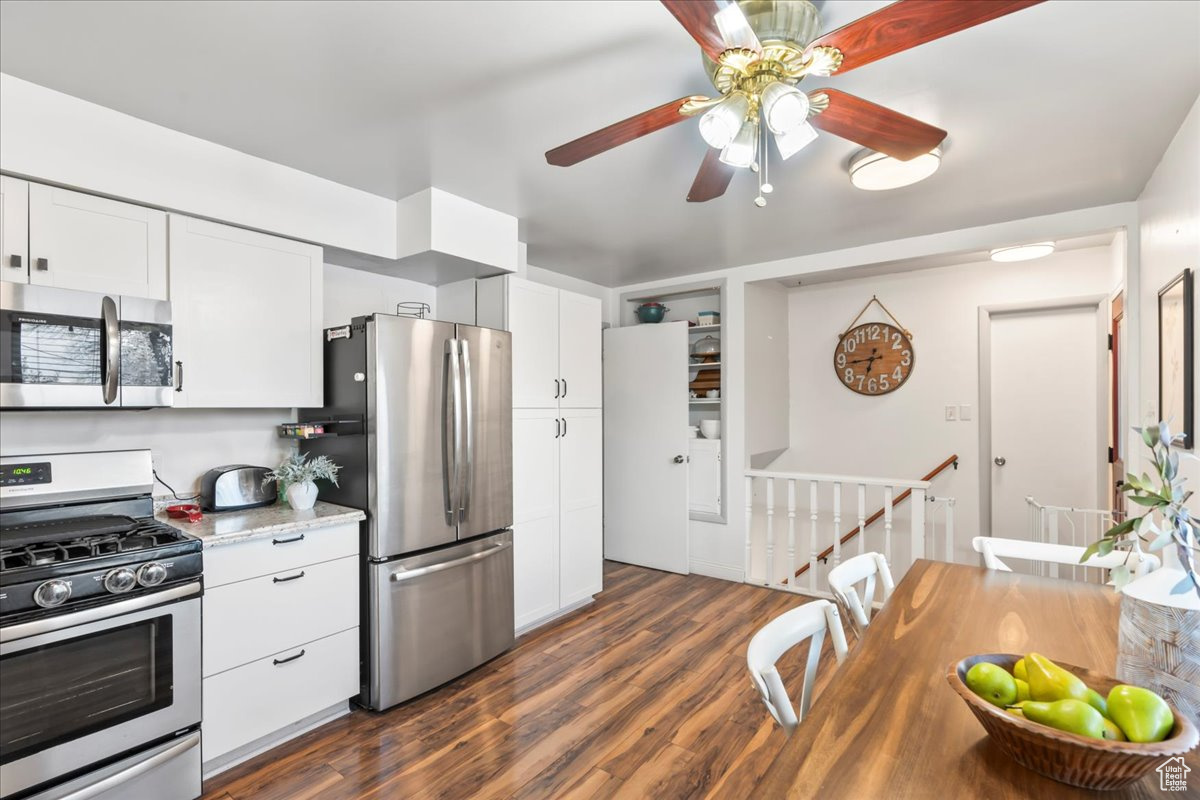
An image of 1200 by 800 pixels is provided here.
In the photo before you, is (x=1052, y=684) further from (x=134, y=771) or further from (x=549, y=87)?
(x=134, y=771)

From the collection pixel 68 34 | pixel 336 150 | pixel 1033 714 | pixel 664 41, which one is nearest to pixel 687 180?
pixel 664 41

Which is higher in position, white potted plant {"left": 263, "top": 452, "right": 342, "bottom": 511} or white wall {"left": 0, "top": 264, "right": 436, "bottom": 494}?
white wall {"left": 0, "top": 264, "right": 436, "bottom": 494}

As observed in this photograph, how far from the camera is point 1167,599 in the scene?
96 cm

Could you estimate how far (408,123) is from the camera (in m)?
2.09

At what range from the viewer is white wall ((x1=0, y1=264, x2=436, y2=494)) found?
6.73 feet

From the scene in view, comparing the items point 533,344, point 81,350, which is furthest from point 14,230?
point 533,344

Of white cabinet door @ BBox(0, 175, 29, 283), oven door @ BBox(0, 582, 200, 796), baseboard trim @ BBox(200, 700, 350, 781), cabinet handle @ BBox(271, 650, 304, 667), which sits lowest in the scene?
baseboard trim @ BBox(200, 700, 350, 781)

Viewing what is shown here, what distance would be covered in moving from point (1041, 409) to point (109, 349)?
5264 millimetres

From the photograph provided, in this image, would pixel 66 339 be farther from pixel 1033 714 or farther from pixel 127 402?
pixel 1033 714

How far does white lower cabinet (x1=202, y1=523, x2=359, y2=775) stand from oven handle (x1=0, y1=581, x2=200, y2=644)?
0.13m

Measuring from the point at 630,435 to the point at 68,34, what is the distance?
3617 mm

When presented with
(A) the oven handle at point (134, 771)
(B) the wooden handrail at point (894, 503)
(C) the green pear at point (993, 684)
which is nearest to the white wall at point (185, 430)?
(A) the oven handle at point (134, 771)

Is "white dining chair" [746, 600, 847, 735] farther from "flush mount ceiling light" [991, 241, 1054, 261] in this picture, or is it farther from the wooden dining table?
"flush mount ceiling light" [991, 241, 1054, 261]

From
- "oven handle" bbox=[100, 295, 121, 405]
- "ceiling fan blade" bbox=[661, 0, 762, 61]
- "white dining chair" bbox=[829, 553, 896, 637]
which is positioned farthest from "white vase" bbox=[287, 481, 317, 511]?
"ceiling fan blade" bbox=[661, 0, 762, 61]
